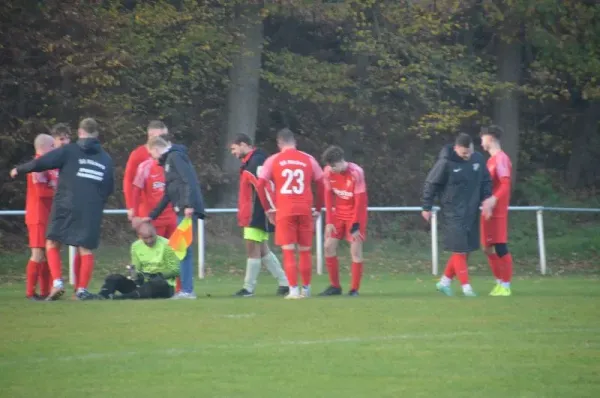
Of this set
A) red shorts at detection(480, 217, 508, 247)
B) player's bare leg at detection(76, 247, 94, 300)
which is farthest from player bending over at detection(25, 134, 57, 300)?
red shorts at detection(480, 217, 508, 247)

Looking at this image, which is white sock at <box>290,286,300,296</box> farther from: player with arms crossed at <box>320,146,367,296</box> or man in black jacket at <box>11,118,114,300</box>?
man in black jacket at <box>11,118,114,300</box>

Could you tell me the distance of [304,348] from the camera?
11.0m

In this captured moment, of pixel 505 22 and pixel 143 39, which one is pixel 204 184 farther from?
pixel 505 22

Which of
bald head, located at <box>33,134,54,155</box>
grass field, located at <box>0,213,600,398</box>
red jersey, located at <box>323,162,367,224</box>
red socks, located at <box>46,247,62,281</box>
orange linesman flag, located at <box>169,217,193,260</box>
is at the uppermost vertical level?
bald head, located at <box>33,134,54,155</box>

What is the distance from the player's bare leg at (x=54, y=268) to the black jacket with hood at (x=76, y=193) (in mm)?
134

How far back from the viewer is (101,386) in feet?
30.2

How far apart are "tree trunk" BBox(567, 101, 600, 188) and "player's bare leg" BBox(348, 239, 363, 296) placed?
19656mm

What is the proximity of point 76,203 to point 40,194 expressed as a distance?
949 mm

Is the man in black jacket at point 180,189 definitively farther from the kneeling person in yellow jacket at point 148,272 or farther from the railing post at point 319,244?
the railing post at point 319,244

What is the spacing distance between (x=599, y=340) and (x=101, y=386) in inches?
176

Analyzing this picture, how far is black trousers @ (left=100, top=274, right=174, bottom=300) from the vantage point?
635 inches

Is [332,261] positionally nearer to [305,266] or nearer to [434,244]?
[305,266]

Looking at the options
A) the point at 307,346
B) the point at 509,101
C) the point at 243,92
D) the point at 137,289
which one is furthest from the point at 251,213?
the point at 509,101

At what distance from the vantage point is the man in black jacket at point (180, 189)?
15.8 m
